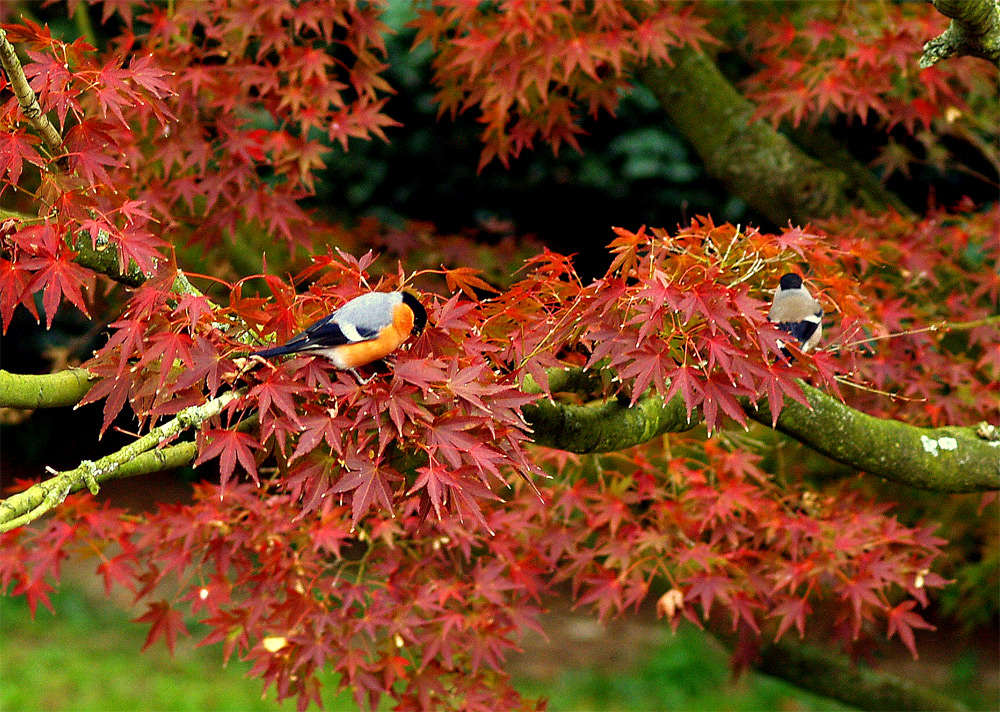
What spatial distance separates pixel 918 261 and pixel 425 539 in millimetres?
1396

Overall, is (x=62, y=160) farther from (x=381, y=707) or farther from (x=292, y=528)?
(x=381, y=707)

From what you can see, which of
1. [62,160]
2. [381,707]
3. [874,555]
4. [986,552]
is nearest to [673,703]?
[381,707]

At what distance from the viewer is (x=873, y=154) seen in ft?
12.9

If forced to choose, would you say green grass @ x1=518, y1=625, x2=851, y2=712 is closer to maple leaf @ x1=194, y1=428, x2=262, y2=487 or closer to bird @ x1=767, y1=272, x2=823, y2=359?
bird @ x1=767, y1=272, x2=823, y2=359

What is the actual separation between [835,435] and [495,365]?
2.24 feet

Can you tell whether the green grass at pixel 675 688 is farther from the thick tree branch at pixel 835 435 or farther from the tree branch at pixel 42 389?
the tree branch at pixel 42 389

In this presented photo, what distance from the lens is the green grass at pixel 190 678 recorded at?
3.63m

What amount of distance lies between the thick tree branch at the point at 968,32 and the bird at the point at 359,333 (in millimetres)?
1038

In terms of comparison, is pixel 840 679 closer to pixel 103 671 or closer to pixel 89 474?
pixel 89 474

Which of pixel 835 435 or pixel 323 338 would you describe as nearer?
pixel 323 338

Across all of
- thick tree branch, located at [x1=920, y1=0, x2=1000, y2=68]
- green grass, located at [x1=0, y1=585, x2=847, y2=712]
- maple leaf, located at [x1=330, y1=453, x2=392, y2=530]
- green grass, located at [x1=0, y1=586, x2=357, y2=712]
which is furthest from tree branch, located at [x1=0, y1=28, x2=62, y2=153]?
green grass, located at [x1=0, y1=585, x2=847, y2=712]

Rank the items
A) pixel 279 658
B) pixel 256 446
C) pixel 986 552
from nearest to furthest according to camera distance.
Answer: pixel 256 446
pixel 279 658
pixel 986 552

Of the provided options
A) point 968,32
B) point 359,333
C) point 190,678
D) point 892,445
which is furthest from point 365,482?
point 190,678

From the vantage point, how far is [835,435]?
1.64 meters
